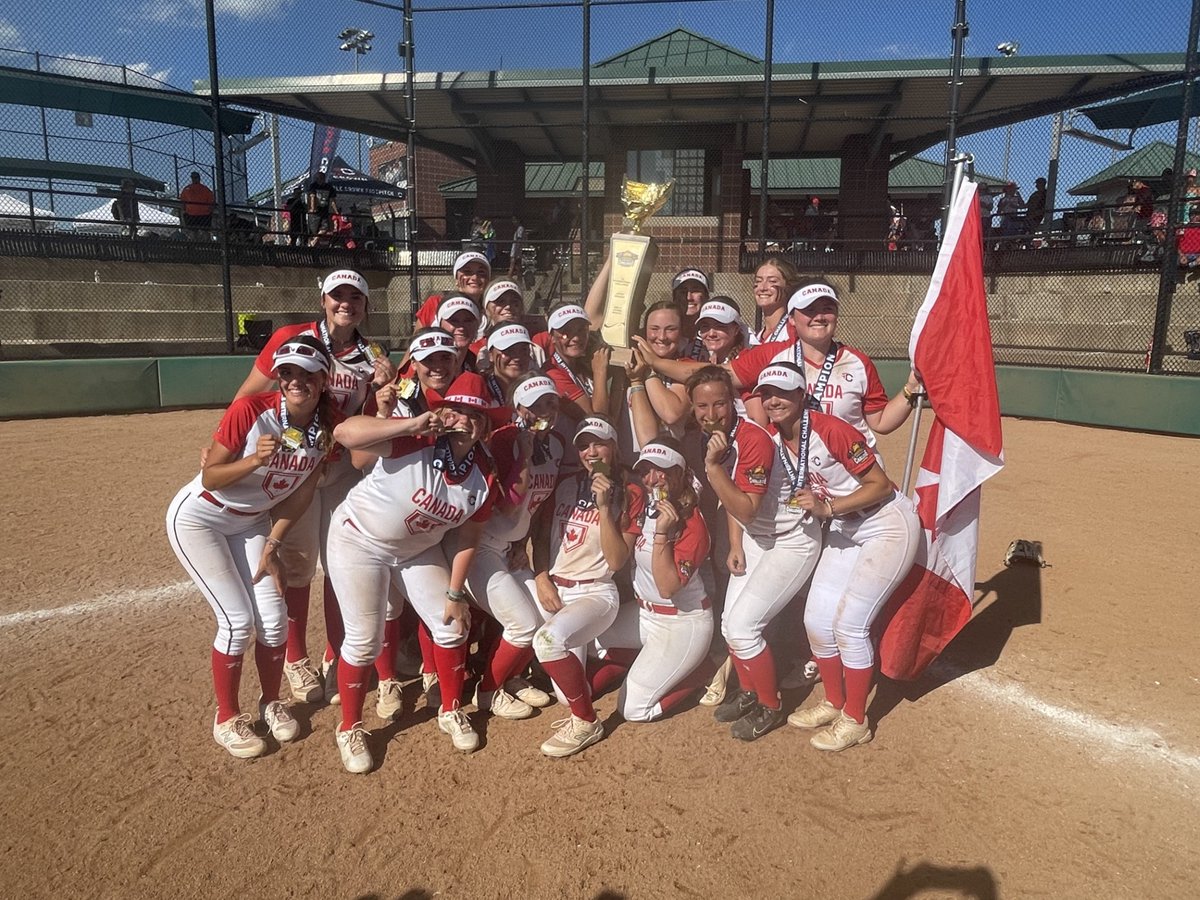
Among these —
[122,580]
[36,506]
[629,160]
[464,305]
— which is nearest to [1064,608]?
[464,305]

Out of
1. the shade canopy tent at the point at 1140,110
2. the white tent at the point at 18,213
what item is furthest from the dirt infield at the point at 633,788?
the shade canopy tent at the point at 1140,110

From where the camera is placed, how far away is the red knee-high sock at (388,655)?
384cm

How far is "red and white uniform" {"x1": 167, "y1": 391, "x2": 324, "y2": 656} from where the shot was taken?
3.29 metres

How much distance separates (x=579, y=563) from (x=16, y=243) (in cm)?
1328

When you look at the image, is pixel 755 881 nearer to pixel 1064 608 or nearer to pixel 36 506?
pixel 1064 608

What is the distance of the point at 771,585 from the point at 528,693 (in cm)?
132

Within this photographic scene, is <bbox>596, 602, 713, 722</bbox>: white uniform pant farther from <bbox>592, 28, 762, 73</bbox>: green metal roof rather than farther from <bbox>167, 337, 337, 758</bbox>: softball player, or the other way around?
<bbox>592, 28, 762, 73</bbox>: green metal roof

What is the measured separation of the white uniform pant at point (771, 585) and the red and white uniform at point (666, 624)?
17 cm

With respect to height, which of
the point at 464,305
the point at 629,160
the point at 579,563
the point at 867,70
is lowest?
the point at 579,563

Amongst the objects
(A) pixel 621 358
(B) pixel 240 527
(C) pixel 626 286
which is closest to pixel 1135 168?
(A) pixel 621 358

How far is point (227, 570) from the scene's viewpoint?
3.39m

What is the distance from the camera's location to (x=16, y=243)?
40.8ft

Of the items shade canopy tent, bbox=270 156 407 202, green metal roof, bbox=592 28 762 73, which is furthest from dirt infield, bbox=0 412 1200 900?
shade canopy tent, bbox=270 156 407 202

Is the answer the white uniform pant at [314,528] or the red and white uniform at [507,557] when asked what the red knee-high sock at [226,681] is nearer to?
the white uniform pant at [314,528]
